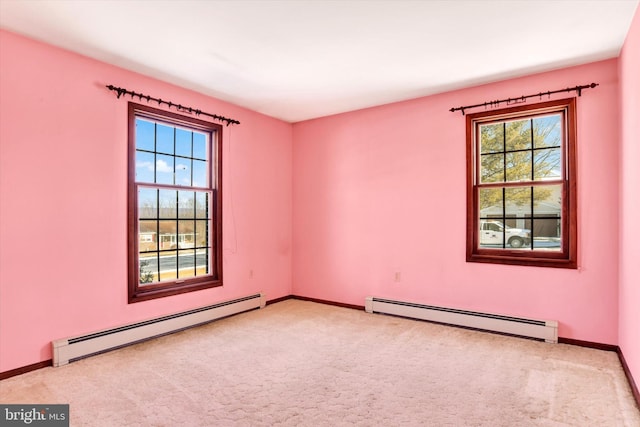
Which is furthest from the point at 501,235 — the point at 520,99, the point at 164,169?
the point at 164,169

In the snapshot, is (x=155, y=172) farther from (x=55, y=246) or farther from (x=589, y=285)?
(x=589, y=285)

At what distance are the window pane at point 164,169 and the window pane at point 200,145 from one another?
355 millimetres

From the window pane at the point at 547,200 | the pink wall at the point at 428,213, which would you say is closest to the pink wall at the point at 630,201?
the pink wall at the point at 428,213

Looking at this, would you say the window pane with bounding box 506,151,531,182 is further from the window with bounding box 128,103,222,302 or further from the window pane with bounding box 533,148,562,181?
the window with bounding box 128,103,222,302

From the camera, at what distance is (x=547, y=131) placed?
3602 millimetres

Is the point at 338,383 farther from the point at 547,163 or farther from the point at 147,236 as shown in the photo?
the point at 547,163

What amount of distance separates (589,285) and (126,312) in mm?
4337

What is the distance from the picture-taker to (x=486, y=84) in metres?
3.83

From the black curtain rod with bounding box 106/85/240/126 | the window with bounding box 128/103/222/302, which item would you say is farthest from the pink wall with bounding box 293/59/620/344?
the window with bounding box 128/103/222/302

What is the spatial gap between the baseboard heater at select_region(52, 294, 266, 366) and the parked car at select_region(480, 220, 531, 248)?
2.94 metres

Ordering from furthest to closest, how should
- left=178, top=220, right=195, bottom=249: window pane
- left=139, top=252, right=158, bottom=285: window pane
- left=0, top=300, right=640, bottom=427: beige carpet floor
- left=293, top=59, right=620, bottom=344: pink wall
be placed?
left=178, top=220, right=195, bottom=249: window pane, left=139, top=252, right=158, bottom=285: window pane, left=293, top=59, right=620, bottom=344: pink wall, left=0, top=300, right=640, bottom=427: beige carpet floor

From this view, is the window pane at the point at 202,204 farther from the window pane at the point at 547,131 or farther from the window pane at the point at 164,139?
the window pane at the point at 547,131

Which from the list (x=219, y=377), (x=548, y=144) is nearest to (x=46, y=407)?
(x=219, y=377)

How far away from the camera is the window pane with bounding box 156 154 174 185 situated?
12.4 ft
